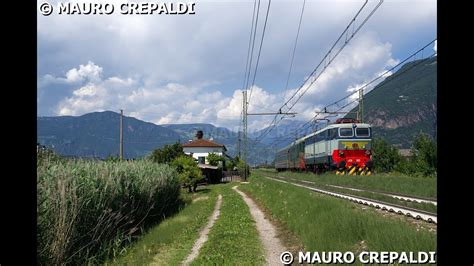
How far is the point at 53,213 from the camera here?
9227 millimetres

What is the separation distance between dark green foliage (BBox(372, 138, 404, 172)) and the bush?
1784 inches

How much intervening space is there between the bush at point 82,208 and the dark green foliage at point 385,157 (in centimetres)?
4532

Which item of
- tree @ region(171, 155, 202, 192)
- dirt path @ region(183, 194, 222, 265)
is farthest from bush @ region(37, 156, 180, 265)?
tree @ region(171, 155, 202, 192)

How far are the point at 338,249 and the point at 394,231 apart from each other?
3.83 feet

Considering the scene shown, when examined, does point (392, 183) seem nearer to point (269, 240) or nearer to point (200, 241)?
point (269, 240)

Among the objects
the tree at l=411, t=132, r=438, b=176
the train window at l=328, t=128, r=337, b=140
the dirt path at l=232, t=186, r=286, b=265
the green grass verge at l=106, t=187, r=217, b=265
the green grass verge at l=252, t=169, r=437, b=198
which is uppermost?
the train window at l=328, t=128, r=337, b=140

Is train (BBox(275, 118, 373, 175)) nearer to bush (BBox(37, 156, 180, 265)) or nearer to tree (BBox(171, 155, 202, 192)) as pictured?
tree (BBox(171, 155, 202, 192))

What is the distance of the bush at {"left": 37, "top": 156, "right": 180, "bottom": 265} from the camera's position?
8.91m

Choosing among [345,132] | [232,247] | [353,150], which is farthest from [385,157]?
[232,247]

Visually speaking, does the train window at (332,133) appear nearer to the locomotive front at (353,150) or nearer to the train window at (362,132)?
the locomotive front at (353,150)

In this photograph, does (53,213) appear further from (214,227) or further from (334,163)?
(334,163)

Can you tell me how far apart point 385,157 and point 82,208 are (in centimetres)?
5167

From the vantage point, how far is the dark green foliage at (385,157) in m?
55.4
